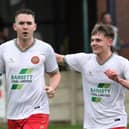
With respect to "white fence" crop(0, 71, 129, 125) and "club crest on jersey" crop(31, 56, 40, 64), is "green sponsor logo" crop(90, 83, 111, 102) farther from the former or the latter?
"white fence" crop(0, 71, 129, 125)

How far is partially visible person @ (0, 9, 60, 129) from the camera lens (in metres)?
8.70

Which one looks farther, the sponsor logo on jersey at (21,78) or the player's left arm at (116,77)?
the sponsor logo on jersey at (21,78)

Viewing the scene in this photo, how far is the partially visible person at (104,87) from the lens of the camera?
8695 mm

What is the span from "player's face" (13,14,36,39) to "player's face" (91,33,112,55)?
2.25 ft

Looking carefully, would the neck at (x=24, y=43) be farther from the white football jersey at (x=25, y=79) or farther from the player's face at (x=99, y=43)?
the player's face at (x=99, y=43)

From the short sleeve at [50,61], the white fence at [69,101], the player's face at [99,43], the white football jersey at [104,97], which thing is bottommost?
the white fence at [69,101]

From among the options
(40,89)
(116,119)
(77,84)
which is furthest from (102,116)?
(77,84)

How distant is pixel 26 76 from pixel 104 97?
898 mm

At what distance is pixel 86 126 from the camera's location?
8.75 meters

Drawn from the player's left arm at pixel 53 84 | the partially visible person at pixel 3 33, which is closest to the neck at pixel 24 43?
the player's left arm at pixel 53 84

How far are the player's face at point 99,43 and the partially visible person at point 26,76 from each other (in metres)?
0.52

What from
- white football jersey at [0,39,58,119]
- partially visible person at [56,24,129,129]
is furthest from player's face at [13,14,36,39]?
partially visible person at [56,24,129,129]

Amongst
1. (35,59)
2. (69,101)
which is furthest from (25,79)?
(69,101)

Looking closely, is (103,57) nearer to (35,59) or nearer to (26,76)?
(35,59)
